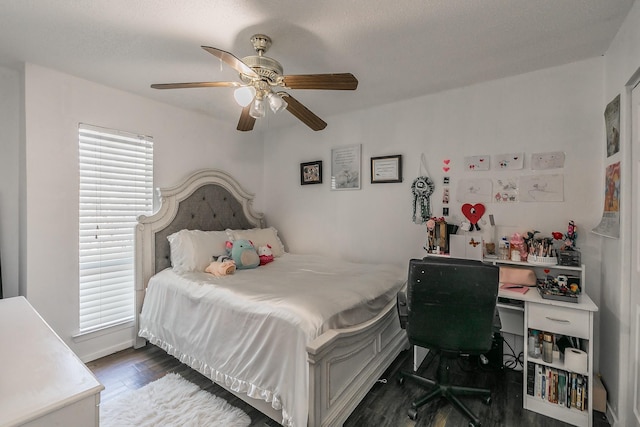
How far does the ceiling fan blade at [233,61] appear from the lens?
1446 mm

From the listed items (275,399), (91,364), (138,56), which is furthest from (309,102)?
(91,364)

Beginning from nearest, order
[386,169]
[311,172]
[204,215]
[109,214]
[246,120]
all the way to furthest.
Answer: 1. [246,120]
2. [109,214]
3. [386,169]
4. [204,215]
5. [311,172]

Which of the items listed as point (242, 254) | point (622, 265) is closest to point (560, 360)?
point (622, 265)

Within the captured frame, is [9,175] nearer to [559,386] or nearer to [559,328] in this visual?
[559,328]

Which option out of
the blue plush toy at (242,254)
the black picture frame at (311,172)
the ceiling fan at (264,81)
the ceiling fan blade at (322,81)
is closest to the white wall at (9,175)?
the ceiling fan at (264,81)

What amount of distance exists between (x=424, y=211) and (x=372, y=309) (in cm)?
119

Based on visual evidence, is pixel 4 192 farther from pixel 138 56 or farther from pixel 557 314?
→ pixel 557 314

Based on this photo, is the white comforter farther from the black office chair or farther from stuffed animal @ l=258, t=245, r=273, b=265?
the black office chair

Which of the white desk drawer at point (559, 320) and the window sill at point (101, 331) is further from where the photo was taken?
A: the window sill at point (101, 331)

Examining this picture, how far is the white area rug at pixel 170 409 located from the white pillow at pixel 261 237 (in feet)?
4.75

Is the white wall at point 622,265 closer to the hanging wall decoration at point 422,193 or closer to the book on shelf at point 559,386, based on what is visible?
the book on shelf at point 559,386

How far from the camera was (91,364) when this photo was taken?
2.44 meters

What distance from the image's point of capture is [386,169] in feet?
9.89

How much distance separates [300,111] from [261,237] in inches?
67.3
